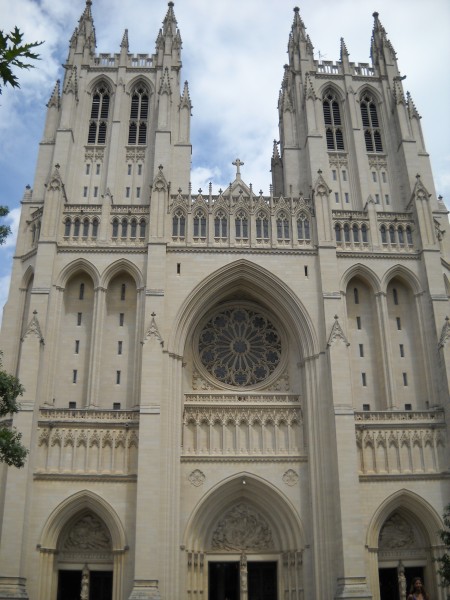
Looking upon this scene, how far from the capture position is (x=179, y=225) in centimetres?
2992

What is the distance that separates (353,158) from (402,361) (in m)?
11.6

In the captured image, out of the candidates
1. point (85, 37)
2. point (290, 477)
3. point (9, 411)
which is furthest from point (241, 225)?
point (9, 411)

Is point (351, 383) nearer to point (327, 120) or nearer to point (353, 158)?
point (353, 158)

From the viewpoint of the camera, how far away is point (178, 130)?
3388 centimetres

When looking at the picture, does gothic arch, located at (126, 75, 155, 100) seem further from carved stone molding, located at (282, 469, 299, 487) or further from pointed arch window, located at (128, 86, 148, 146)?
carved stone molding, located at (282, 469, 299, 487)

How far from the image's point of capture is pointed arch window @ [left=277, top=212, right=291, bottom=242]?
30013 millimetres

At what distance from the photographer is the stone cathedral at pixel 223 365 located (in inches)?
969

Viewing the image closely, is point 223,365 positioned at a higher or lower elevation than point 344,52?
lower

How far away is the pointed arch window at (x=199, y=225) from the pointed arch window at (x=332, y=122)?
8.87 metres

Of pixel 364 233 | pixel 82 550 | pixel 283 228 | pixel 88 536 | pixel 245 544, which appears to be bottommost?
pixel 82 550

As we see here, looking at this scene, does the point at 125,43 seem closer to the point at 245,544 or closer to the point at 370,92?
the point at 370,92

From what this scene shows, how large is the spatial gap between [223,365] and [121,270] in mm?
6636

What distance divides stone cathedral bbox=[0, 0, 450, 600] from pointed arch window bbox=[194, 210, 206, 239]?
11 centimetres

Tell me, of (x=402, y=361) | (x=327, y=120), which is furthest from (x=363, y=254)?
(x=327, y=120)
